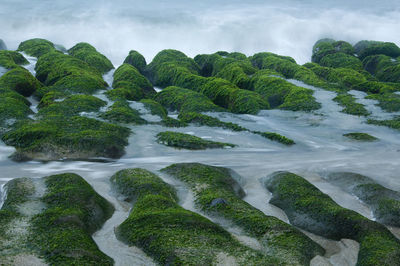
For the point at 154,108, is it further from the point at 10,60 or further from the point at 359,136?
the point at 10,60

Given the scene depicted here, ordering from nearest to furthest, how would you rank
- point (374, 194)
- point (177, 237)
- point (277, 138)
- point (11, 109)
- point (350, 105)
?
1. point (177, 237)
2. point (374, 194)
3. point (277, 138)
4. point (11, 109)
5. point (350, 105)

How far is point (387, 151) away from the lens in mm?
10477

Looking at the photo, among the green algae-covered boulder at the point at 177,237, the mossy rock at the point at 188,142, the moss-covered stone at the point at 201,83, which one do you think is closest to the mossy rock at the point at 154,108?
the mossy rock at the point at 188,142

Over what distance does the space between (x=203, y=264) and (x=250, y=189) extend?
3441mm

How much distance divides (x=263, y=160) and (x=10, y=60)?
583 inches

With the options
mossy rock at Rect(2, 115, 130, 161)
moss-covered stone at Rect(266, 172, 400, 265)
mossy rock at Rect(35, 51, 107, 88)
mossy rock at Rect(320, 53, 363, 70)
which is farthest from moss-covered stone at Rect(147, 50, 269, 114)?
mossy rock at Rect(320, 53, 363, 70)

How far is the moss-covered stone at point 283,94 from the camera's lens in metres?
14.5

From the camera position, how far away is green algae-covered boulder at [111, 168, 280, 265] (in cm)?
468

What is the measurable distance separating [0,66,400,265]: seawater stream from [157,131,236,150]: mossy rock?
0.77 feet

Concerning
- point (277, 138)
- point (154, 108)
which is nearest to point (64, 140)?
point (154, 108)

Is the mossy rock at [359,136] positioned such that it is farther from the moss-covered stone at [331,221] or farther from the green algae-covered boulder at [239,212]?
the green algae-covered boulder at [239,212]

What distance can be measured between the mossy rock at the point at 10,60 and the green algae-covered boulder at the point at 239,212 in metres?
12.5

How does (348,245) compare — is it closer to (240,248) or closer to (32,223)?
(240,248)

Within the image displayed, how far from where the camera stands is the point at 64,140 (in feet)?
31.4
